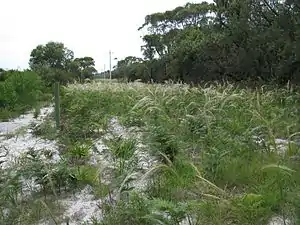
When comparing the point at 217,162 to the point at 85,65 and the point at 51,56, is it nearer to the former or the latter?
the point at 51,56

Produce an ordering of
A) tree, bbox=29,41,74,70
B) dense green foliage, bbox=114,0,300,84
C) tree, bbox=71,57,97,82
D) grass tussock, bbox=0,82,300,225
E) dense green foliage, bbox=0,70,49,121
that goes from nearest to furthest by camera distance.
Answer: grass tussock, bbox=0,82,300,225, dense green foliage, bbox=0,70,49,121, dense green foliage, bbox=114,0,300,84, tree, bbox=29,41,74,70, tree, bbox=71,57,97,82

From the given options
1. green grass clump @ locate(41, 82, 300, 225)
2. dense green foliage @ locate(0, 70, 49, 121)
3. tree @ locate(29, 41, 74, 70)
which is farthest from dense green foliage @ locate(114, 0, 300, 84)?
tree @ locate(29, 41, 74, 70)

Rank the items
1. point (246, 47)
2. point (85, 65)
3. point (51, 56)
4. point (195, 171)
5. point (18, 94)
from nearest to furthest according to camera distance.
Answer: point (195, 171), point (18, 94), point (246, 47), point (51, 56), point (85, 65)

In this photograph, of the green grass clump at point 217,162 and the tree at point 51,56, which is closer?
the green grass clump at point 217,162

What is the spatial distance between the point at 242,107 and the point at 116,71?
5818 centimetres

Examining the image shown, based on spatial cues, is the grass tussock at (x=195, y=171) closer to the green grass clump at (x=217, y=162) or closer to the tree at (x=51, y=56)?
the green grass clump at (x=217, y=162)

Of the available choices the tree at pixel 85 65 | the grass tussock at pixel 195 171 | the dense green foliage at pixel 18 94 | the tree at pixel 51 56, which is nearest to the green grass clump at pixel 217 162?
the grass tussock at pixel 195 171

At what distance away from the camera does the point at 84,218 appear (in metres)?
3.94

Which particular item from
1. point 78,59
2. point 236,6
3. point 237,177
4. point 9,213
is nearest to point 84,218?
point 9,213

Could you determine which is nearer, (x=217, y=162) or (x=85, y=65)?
(x=217, y=162)

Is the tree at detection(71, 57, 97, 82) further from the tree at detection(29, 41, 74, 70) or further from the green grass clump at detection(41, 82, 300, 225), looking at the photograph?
the green grass clump at detection(41, 82, 300, 225)

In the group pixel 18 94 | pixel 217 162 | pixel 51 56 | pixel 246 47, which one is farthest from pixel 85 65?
pixel 217 162

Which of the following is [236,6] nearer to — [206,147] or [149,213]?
[206,147]

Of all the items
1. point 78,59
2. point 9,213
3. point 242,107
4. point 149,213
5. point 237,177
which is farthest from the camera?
point 78,59
